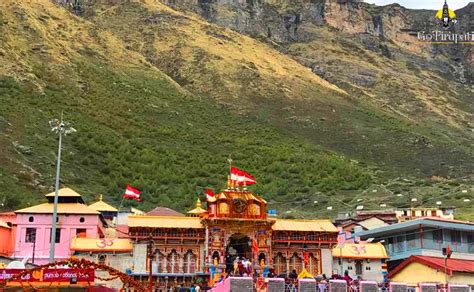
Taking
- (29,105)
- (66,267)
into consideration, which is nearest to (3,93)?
(29,105)

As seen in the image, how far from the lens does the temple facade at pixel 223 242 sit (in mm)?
47219

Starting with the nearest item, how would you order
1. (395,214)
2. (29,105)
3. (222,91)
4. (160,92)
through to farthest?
1. (395,214)
2. (29,105)
3. (160,92)
4. (222,91)

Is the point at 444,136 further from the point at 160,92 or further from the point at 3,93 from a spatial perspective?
the point at 3,93

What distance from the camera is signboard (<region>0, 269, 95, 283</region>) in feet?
113

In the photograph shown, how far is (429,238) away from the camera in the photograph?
168ft

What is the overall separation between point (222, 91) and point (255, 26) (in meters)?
58.1

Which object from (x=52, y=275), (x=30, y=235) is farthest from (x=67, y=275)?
(x=30, y=235)

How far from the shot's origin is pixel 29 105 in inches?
4011

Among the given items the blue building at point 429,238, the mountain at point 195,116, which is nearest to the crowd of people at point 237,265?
the blue building at point 429,238

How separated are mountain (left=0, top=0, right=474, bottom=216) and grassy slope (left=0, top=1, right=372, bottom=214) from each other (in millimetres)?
280

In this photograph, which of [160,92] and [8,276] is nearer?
[8,276]

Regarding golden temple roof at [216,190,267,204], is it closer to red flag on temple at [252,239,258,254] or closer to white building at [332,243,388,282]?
red flag on temple at [252,239,258,254]

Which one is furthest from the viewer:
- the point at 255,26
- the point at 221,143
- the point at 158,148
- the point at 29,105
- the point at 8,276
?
the point at 255,26

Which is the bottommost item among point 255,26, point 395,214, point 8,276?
point 8,276
